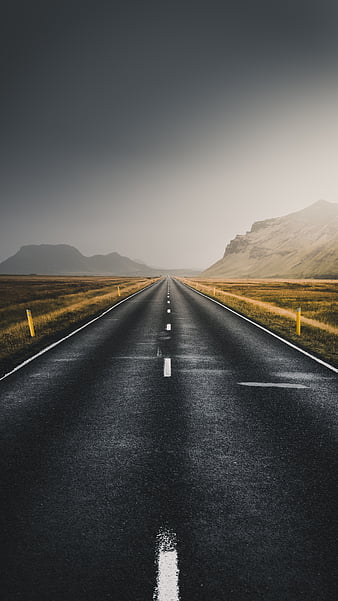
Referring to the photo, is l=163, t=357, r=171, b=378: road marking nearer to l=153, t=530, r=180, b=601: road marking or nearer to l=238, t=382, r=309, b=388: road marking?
l=238, t=382, r=309, b=388: road marking

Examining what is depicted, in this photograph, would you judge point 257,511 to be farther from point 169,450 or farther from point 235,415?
point 235,415

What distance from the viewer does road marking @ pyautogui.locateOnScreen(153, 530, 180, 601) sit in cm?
257

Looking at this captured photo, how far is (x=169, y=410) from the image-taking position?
6.23 meters

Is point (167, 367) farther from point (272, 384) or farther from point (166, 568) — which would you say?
point (166, 568)

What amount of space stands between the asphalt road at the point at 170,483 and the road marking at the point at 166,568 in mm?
31

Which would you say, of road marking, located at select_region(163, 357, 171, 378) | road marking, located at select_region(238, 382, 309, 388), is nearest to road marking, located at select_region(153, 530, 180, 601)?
road marking, located at select_region(238, 382, 309, 388)

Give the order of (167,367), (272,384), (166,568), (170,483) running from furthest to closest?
(167,367) < (272,384) < (170,483) < (166,568)

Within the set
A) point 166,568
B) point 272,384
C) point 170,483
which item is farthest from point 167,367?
point 166,568

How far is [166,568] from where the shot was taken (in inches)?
110

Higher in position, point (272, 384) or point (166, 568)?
point (166, 568)

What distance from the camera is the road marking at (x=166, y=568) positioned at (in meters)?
2.57

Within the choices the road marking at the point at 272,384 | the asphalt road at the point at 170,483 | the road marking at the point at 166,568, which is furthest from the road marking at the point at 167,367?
the road marking at the point at 166,568

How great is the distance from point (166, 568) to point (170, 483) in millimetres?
1233

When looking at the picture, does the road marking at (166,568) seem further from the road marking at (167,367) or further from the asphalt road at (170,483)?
the road marking at (167,367)
